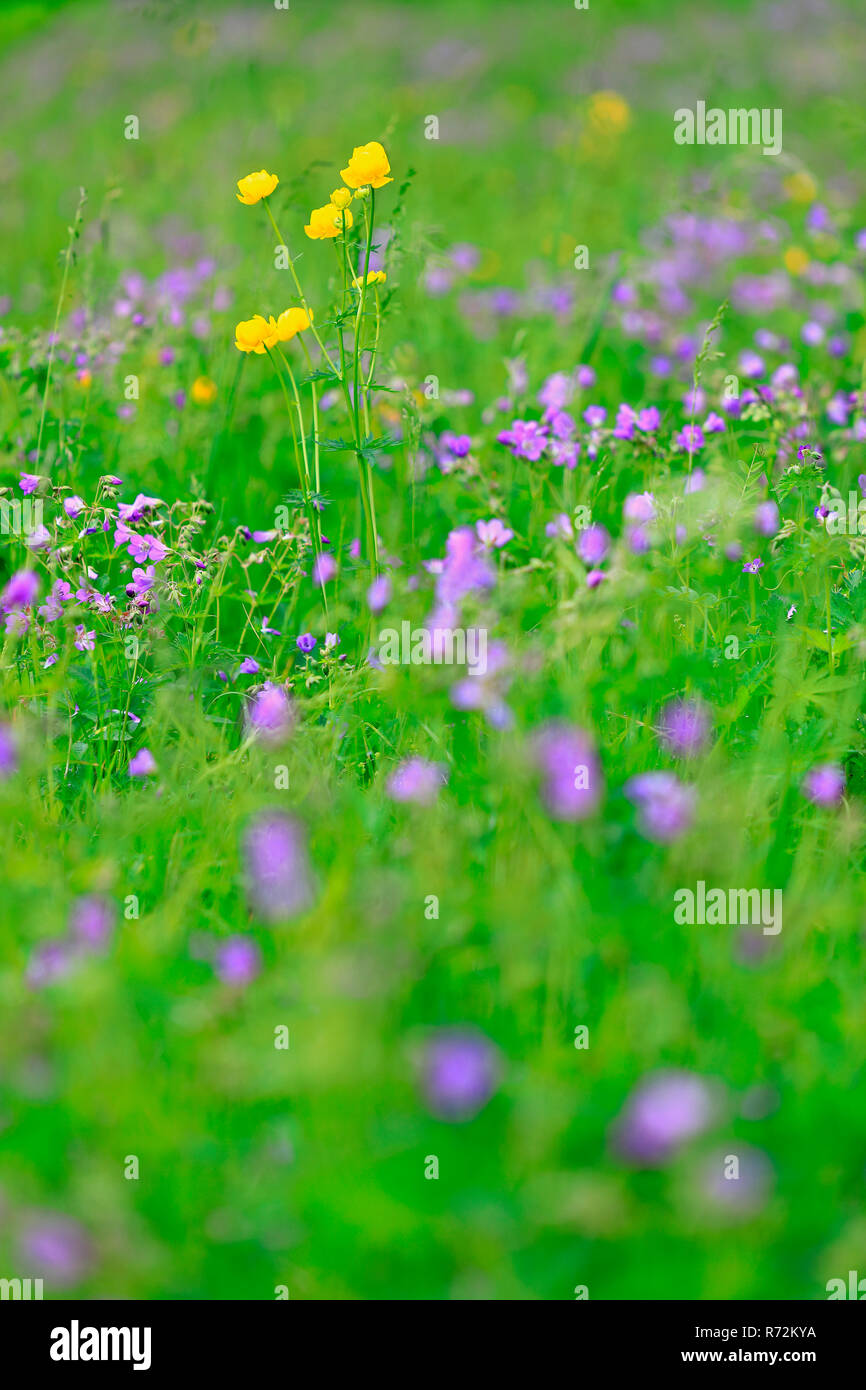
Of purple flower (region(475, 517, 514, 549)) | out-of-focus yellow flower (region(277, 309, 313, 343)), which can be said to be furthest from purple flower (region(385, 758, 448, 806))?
out-of-focus yellow flower (region(277, 309, 313, 343))

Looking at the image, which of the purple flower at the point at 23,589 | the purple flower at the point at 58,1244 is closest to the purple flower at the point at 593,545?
the purple flower at the point at 23,589

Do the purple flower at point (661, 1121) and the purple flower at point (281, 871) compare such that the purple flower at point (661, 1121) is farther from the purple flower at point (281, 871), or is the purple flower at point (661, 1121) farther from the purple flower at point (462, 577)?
the purple flower at point (462, 577)

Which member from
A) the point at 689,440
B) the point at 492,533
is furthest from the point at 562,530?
the point at 689,440

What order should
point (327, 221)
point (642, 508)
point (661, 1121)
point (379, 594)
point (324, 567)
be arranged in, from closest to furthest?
1. point (661, 1121)
2. point (379, 594)
3. point (642, 508)
4. point (327, 221)
5. point (324, 567)

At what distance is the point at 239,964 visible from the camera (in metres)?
1.77

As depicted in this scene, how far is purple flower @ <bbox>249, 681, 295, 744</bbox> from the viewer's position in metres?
2.33

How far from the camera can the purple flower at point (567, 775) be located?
73.2 inches

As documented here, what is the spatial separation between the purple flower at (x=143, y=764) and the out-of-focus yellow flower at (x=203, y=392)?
66.1 inches

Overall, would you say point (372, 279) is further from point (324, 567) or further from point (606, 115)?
point (606, 115)

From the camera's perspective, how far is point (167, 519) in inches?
109

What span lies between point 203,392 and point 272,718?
5.58 ft

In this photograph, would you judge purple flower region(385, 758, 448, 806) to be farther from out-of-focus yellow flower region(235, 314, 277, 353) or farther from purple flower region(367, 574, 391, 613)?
out-of-focus yellow flower region(235, 314, 277, 353)

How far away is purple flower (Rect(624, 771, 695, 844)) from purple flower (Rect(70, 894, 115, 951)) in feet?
2.62
